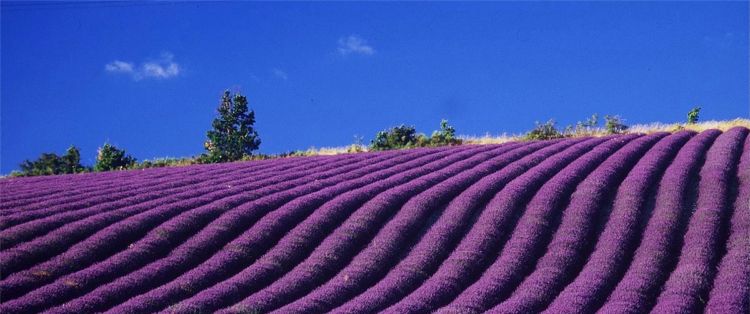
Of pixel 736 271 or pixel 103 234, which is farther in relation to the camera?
pixel 103 234

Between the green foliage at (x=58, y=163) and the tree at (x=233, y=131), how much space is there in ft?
21.8

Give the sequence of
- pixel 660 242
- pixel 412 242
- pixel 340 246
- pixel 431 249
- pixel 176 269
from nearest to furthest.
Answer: pixel 660 242 → pixel 176 269 → pixel 431 249 → pixel 340 246 → pixel 412 242

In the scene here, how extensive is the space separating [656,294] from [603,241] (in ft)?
7.64

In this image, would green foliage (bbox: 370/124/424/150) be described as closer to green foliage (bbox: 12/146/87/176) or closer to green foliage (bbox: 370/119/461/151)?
A: green foliage (bbox: 370/119/461/151)

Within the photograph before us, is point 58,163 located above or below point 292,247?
above

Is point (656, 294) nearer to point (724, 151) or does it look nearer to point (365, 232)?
point (365, 232)

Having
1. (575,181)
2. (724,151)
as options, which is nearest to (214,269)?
(575,181)

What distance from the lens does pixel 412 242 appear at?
498 inches

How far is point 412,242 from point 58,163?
29.4m

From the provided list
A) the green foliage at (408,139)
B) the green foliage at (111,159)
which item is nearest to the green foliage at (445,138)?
the green foliage at (408,139)

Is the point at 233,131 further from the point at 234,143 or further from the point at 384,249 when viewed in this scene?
the point at 384,249

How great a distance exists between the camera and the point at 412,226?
516 inches

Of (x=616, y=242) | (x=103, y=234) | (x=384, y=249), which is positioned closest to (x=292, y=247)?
(x=384, y=249)

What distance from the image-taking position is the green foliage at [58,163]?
3497cm
